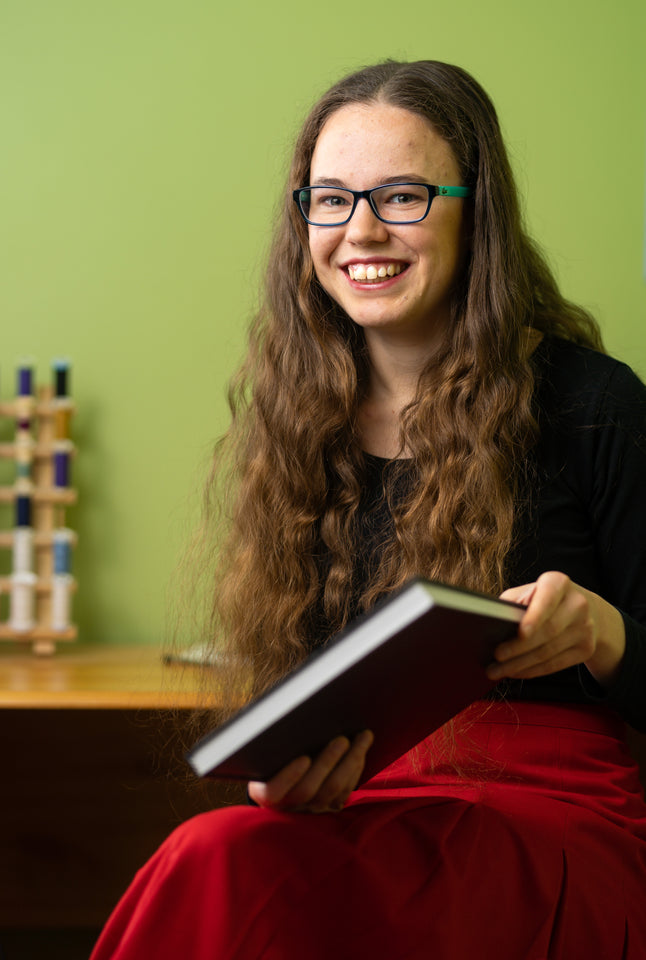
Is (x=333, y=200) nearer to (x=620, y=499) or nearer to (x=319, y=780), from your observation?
(x=620, y=499)

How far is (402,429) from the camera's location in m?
1.16

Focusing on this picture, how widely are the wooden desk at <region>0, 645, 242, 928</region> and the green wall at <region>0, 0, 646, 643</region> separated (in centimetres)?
21

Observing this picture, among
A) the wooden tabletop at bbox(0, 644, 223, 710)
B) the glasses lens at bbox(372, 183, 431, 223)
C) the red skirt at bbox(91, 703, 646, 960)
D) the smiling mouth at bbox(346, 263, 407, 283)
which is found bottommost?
the wooden tabletop at bbox(0, 644, 223, 710)

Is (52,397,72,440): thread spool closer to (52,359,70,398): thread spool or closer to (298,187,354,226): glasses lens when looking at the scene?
(52,359,70,398): thread spool

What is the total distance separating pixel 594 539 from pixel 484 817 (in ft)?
1.24

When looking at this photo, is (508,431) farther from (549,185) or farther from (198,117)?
(198,117)

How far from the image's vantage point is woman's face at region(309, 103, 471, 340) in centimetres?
110

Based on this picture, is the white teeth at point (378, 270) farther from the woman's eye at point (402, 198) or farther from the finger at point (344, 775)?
the finger at point (344, 775)

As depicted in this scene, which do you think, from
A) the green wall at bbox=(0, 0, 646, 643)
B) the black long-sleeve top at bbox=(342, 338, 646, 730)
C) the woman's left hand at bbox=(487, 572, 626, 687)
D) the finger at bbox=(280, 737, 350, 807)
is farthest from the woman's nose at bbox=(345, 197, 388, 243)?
the green wall at bbox=(0, 0, 646, 643)

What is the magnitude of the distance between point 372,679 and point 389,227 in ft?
1.94

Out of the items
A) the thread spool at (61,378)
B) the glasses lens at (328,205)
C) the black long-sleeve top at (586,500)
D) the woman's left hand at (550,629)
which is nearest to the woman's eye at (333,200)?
the glasses lens at (328,205)

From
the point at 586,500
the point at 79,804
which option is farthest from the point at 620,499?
the point at 79,804

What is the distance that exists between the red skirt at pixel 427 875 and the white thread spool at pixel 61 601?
0.87m

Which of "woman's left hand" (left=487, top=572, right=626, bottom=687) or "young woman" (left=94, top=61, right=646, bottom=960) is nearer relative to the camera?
"woman's left hand" (left=487, top=572, right=626, bottom=687)
